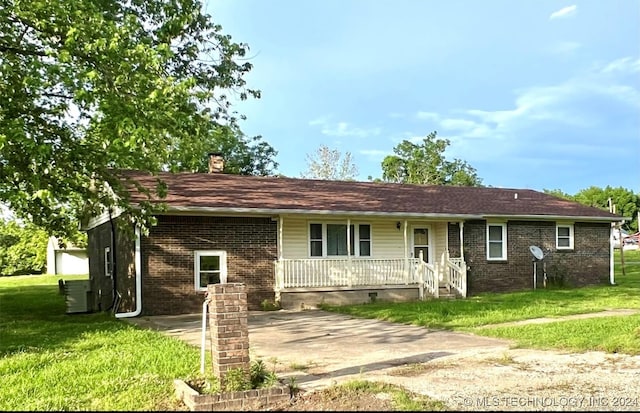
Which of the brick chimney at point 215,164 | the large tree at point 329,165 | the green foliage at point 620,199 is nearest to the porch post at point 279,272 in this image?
the brick chimney at point 215,164

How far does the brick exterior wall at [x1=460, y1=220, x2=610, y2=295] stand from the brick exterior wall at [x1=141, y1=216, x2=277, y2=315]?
6.52m

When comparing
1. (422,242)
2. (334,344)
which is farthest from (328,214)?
(334,344)

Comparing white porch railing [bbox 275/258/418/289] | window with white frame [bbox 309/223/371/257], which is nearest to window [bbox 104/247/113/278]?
white porch railing [bbox 275/258/418/289]

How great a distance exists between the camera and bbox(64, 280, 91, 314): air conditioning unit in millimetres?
17625

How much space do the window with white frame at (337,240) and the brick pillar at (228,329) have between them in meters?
11.5

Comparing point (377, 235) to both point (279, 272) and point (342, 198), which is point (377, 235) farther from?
point (279, 272)

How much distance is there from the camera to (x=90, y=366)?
26.8 ft

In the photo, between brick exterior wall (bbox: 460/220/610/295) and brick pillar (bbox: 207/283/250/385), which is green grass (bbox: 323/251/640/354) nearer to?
brick exterior wall (bbox: 460/220/610/295)

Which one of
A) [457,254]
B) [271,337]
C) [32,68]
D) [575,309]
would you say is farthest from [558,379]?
[457,254]

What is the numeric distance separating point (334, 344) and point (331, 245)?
8.46 metres

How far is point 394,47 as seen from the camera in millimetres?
14812

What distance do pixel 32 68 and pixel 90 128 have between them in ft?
6.66

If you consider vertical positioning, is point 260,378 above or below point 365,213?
below

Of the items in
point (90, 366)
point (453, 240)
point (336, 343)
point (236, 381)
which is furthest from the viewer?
point (453, 240)
